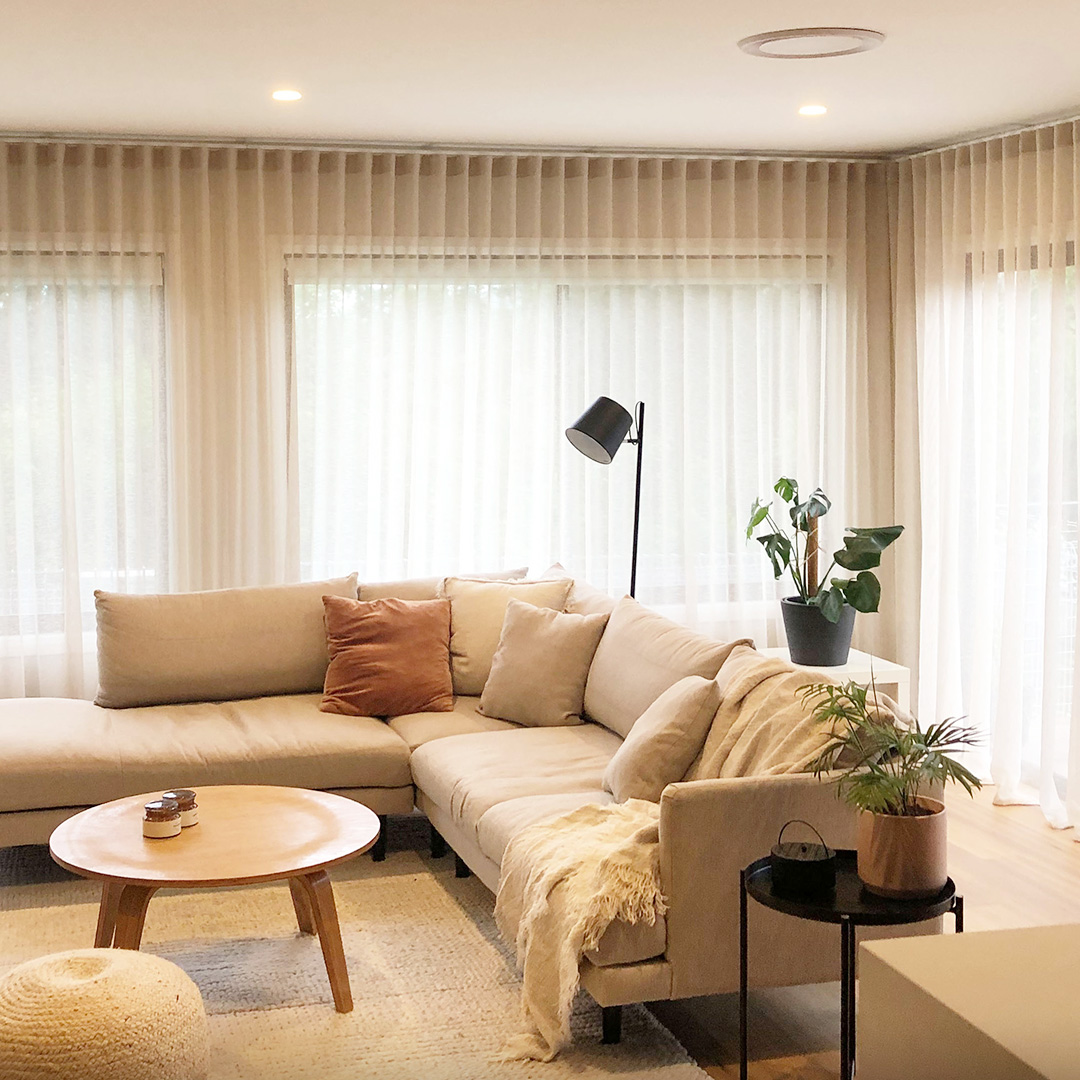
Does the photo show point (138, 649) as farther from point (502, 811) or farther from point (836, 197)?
point (836, 197)

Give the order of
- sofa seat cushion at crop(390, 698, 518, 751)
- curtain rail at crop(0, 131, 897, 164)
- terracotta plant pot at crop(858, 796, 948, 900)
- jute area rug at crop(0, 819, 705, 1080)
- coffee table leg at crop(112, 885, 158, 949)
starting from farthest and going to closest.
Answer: curtain rail at crop(0, 131, 897, 164), sofa seat cushion at crop(390, 698, 518, 751), coffee table leg at crop(112, 885, 158, 949), jute area rug at crop(0, 819, 705, 1080), terracotta plant pot at crop(858, 796, 948, 900)

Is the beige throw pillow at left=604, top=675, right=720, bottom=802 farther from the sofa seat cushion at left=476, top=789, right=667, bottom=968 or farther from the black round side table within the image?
the black round side table

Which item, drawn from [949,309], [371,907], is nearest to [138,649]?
[371,907]

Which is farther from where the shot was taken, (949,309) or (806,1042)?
(949,309)

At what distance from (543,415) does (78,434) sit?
186cm

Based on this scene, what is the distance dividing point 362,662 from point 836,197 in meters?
2.94

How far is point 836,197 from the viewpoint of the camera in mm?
5891

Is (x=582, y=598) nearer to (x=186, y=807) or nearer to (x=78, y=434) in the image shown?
(x=186, y=807)

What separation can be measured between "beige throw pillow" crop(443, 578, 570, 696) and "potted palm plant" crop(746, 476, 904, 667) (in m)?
0.89

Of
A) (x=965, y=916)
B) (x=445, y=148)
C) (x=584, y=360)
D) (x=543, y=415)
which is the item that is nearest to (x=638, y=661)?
(x=965, y=916)

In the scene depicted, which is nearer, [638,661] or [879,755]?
[879,755]

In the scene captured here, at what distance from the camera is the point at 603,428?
485 centimetres

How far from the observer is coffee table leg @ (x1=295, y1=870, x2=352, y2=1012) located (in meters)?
3.30

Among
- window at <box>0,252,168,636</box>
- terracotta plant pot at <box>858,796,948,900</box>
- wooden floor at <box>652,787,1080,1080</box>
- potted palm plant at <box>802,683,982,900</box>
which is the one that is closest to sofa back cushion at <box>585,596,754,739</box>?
wooden floor at <box>652,787,1080,1080</box>
